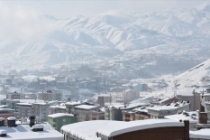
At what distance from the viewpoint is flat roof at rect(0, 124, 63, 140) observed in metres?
15.4

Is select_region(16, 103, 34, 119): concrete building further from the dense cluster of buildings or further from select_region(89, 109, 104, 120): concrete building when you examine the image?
select_region(89, 109, 104, 120): concrete building

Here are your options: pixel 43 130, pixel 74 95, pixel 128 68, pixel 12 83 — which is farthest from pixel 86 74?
pixel 43 130

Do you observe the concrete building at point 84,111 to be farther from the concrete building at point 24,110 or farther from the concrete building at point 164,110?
the concrete building at point 24,110

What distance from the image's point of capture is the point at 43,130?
16.8 metres

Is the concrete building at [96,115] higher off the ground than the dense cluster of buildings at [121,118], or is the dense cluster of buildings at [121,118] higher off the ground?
the dense cluster of buildings at [121,118]

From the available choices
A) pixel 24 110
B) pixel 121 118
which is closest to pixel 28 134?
pixel 121 118

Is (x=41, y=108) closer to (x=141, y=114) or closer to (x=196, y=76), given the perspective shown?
(x=141, y=114)

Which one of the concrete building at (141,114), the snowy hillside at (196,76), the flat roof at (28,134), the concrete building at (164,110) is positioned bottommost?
the concrete building at (141,114)

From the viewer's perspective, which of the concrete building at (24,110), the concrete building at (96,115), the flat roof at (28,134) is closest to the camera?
the flat roof at (28,134)

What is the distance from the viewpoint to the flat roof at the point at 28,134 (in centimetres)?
1542

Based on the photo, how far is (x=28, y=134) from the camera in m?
16.2

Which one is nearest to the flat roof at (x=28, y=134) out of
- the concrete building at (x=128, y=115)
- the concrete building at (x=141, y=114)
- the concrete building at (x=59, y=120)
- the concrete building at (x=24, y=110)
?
the concrete building at (x=59, y=120)

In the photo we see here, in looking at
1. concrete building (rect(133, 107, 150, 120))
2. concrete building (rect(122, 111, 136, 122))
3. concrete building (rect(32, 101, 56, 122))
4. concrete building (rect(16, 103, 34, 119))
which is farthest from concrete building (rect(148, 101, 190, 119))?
concrete building (rect(16, 103, 34, 119))

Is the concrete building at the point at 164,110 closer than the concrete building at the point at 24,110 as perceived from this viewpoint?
Yes
